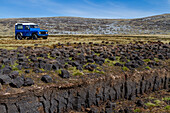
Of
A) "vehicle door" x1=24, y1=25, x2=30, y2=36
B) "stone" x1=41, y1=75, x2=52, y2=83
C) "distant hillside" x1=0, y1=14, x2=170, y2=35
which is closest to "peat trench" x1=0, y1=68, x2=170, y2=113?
"stone" x1=41, y1=75, x2=52, y2=83

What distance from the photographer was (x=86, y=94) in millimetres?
8891

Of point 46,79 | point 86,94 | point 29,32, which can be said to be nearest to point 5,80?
point 46,79

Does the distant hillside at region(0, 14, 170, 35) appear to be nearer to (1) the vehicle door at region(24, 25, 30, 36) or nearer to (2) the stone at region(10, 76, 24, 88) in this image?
(1) the vehicle door at region(24, 25, 30, 36)

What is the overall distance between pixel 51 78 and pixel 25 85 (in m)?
1.26

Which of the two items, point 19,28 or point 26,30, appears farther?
point 19,28

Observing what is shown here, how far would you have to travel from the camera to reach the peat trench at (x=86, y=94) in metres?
7.15

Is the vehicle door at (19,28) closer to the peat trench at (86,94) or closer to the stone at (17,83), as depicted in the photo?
the peat trench at (86,94)

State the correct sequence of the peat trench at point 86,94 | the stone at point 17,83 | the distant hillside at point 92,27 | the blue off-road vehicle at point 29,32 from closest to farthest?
the peat trench at point 86,94 < the stone at point 17,83 < the blue off-road vehicle at point 29,32 < the distant hillside at point 92,27

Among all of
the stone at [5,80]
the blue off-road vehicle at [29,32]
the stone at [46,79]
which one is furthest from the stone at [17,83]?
the blue off-road vehicle at [29,32]

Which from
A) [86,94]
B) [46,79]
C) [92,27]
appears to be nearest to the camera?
[46,79]

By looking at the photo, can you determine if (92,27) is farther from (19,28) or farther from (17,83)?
(17,83)

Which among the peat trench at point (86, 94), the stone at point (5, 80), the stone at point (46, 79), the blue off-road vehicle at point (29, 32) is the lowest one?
the peat trench at point (86, 94)

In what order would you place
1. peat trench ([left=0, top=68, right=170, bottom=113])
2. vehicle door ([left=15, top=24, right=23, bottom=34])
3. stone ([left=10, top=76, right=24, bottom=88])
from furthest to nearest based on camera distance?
vehicle door ([left=15, top=24, right=23, bottom=34]) → stone ([left=10, top=76, right=24, bottom=88]) → peat trench ([left=0, top=68, right=170, bottom=113])

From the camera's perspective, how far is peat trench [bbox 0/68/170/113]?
715cm
